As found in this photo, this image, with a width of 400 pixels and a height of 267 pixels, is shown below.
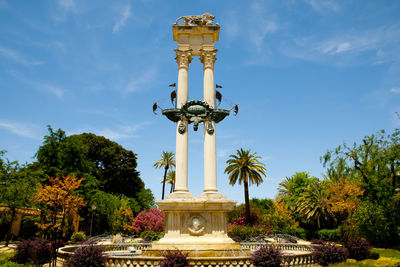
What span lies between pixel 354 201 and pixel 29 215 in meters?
37.2

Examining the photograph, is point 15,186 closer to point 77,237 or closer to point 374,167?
point 77,237

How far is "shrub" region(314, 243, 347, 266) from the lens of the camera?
12141 mm

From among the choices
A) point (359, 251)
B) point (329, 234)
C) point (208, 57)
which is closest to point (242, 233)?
point (329, 234)

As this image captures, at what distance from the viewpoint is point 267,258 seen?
33.4ft

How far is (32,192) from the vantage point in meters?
29.6

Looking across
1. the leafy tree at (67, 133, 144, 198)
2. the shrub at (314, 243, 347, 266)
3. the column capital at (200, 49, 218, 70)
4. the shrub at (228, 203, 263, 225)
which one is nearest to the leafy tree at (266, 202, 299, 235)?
the shrub at (228, 203, 263, 225)

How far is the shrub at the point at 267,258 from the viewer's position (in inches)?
396

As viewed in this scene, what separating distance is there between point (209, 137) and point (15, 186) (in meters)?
23.3

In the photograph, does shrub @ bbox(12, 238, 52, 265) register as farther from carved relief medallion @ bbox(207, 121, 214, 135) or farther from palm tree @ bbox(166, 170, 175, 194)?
palm tree @ bbox(166, 170, 175, 194)

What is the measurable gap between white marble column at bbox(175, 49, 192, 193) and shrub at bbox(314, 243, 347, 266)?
21.4 feet

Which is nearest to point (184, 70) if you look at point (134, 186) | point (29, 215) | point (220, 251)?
point (220, 251)

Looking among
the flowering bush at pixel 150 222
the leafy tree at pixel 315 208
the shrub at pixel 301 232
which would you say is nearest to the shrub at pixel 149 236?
the flowering bush at pixel 150 222

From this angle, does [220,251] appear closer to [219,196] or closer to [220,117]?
[219,196]

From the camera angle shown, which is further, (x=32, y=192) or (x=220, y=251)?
(x=32, y=192)
